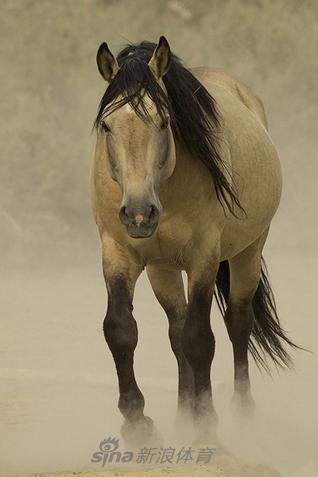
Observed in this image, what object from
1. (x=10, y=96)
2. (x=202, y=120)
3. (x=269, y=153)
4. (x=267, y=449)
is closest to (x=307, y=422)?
(x=267, y=449)

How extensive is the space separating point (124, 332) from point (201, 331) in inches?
15.8

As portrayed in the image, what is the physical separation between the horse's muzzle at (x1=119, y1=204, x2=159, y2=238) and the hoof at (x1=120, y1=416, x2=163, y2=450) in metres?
0.99

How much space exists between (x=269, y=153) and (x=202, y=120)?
1.10m

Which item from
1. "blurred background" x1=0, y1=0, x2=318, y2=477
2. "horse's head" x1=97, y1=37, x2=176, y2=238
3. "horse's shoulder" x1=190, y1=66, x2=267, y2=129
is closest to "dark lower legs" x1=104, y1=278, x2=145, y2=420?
"horse's head" x1=97, y1=37, x2=176, y2=238

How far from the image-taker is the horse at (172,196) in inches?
203

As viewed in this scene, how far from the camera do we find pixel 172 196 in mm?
5684

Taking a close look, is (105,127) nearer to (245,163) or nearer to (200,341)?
(200,341)

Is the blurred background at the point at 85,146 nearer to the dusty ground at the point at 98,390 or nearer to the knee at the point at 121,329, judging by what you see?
the dusty ground at the point at 98,390

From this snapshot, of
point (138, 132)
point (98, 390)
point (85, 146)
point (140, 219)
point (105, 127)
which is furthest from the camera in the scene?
point (85, 146)

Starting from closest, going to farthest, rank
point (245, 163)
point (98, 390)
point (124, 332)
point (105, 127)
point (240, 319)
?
1. point (105, 127)
2. point (124, 332)
3. point (245, 163)
4. point (240, 319)
5. point (98, 390)

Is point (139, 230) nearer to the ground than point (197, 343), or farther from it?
farther from it

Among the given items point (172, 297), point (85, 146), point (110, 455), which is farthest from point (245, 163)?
point (85, 146)

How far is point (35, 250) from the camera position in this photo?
602 inches

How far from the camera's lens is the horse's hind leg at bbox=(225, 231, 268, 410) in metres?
7.16
